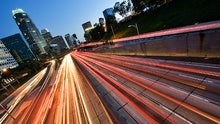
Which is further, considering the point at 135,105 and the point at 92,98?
the point at 92,98

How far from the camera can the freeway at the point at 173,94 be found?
36.4 feet

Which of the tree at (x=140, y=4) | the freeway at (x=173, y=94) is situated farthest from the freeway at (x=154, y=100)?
the tree at (x=140, y=4)

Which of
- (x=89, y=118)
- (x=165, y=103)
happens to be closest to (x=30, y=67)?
(x=89, y=118)

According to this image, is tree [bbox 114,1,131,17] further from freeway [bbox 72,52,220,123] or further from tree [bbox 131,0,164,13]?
freeway [bbox 72,52,220,123]

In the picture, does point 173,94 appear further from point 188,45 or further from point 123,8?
point 123,8

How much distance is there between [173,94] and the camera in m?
14.0

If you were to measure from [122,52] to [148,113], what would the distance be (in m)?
27.6

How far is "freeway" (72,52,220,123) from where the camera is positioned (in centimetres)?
1109

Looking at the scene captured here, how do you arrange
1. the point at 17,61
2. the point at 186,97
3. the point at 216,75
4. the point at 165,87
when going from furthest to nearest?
the point at 17,61
the point at 165,87
the point at 216,75
the point at 186,97

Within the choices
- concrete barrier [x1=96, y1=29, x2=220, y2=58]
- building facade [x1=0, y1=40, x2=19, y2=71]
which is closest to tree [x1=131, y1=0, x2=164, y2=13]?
concrete barrier [x1=96, y1=29, x2=220, y2=58]

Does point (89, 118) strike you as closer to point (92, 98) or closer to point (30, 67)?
point (92, 98)

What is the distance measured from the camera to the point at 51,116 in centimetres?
2048

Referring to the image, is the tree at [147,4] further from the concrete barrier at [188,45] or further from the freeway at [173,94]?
the freeway at [173,94]

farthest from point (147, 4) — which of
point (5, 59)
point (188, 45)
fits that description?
point (5, 59)
